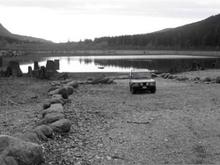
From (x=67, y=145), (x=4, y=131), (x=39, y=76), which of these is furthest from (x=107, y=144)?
(x=39, y=76)

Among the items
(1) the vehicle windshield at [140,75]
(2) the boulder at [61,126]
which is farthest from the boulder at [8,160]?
(1) the vehicle windshield at [140,75]

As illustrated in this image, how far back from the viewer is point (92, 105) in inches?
797

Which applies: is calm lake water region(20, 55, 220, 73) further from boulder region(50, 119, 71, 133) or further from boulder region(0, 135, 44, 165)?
boulder region(0, 135, 44, 165)

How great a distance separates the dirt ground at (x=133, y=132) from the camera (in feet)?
33.1

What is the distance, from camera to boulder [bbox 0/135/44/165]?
803 centimetres

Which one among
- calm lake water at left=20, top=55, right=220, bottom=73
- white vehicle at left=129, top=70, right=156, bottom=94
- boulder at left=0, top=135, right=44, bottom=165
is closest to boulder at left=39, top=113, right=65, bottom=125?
boulder at left=0, top=135, right=44, bottom=165

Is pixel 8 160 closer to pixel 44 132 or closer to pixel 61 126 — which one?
pixel 44 132

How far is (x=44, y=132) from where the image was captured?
11.4 m

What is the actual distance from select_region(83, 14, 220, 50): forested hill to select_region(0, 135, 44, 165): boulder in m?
141

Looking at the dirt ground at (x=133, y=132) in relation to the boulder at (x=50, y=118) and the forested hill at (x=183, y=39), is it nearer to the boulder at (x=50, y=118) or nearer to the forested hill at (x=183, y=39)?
the boulder at (x=50, y=118)

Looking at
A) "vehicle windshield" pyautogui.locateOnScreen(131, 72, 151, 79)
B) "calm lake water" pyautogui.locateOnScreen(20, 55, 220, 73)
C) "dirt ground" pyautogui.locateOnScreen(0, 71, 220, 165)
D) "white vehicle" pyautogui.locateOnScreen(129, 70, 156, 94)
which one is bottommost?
"calm lake water" pyautogui.locateOnScreen(20, 55, 220, 73)

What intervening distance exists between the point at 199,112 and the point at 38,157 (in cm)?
981

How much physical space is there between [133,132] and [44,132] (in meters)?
3.05

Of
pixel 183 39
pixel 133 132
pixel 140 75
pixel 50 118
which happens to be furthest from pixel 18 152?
pixel 183 39
